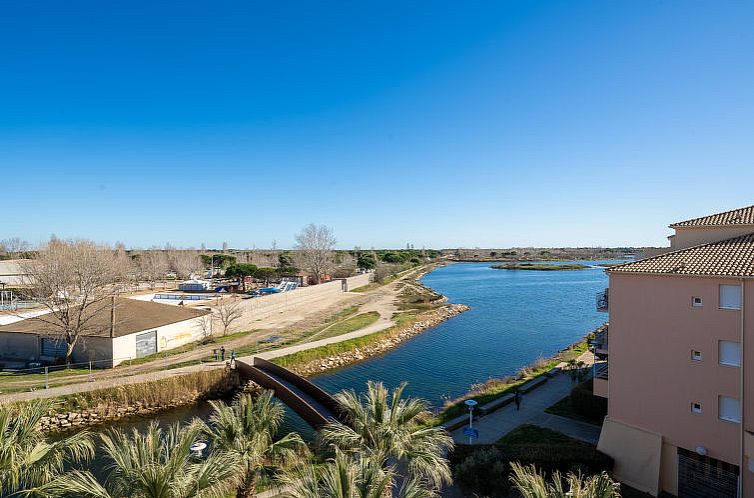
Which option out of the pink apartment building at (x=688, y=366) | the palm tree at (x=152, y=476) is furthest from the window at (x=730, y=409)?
the palm tree at (x=152, y=476)

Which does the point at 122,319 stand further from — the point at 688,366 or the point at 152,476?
the point at 688,366

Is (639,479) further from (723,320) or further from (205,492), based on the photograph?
(205,492)

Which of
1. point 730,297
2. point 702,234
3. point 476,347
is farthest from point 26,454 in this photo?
point 476,347

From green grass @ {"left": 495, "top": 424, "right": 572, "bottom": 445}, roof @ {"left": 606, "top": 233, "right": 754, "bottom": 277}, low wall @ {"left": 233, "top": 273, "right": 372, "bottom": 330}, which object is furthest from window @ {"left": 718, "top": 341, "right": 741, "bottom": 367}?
low wall @ {"left": 233, "top": 273, "right": 372, "bottom": 330}

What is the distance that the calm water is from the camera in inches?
993

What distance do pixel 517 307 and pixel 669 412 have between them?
42.8 m

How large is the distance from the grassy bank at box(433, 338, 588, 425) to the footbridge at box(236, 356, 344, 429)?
483 centimetres

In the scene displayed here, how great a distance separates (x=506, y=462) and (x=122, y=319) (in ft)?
82.9

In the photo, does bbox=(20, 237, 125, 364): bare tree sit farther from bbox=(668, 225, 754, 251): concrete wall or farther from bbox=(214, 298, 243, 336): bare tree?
bbox=(668, 225, 754, 251): concrete wall

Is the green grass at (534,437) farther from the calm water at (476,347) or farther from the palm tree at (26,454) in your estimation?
the palm tree at (26,454)

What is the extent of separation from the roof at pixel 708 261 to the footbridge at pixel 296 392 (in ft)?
37.9

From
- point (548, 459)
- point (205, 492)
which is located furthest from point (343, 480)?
point (548, 459)

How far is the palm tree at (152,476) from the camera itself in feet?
20.8

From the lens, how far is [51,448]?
7859 mm
